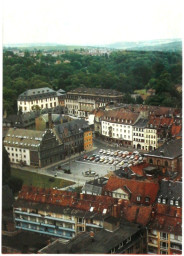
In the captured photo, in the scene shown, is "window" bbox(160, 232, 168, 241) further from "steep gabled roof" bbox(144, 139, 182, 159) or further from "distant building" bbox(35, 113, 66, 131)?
"distant building" bbox(35, 113, 66, 131)

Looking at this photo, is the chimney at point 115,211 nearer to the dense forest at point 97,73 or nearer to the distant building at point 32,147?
the distant building at point 32,147

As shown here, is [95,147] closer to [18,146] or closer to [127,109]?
[18,146]

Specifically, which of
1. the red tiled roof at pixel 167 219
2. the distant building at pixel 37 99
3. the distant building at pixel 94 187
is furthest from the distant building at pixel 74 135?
the red tiled roof at pixel 167 219

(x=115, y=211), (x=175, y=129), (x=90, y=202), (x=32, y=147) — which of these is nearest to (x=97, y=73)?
(x=175, y=129)

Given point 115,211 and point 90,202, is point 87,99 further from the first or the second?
point 115,211

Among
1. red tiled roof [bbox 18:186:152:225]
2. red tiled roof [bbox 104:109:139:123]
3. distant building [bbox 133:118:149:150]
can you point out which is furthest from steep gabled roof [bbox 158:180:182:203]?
red tiled roof [bbox 104:109:139:123]
